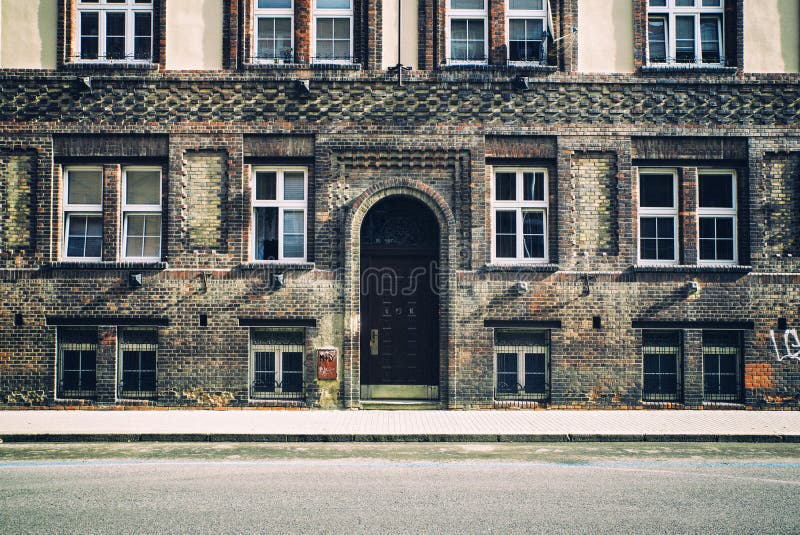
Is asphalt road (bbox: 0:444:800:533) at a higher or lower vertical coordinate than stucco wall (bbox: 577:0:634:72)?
lower

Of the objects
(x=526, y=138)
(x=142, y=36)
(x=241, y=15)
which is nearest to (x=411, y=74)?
(x=526, y=138)

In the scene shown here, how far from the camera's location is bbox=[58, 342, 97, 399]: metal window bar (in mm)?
15289

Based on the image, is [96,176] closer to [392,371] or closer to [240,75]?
[240,75]

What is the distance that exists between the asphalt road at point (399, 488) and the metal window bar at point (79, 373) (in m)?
3.79

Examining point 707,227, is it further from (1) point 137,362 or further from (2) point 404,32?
(1) point 137,362

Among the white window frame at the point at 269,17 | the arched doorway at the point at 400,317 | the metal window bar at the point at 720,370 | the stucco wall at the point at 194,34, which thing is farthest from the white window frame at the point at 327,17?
the metal window bar at the point at 720,370

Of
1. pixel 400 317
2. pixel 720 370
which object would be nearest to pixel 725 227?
pixel 720 370

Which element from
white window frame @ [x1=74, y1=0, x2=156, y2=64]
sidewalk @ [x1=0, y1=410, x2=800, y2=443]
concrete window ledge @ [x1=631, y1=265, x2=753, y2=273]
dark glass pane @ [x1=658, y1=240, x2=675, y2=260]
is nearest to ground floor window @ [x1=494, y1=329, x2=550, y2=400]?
sidewalk @ [x1=0, y1=410, x2=800, y2=443]

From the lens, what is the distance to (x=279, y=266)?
49.6 ft

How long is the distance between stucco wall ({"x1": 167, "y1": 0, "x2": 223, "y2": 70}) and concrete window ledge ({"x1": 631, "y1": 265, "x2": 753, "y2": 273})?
9653mm

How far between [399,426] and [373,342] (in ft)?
9.88

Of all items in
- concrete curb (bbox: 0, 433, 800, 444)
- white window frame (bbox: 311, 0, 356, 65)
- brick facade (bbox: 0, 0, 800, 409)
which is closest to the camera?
concrete curb (bbox: 0, 433, 800, 444)

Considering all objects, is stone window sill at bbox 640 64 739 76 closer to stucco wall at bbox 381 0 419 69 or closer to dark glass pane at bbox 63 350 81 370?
stucco wall at bbox 381 0 419 69

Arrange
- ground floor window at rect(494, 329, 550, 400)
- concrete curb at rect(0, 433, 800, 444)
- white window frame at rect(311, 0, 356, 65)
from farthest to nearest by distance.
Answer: white window frame at rect(311, 0, 356, 65)
ground floor window at rect(494, 329, 550, 400)
concrete curb at rect(0, 433, 800, 444)
